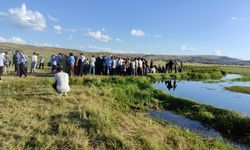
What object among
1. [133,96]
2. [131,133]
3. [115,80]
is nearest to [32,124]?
[131,133]

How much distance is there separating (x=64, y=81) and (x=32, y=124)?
4.38 metres

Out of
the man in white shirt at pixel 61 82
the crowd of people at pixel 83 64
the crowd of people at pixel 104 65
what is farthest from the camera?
the crowd of people at pixel 104 65

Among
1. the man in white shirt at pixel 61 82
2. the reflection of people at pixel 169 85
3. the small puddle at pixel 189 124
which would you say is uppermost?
the man in white shirt at pixel 61 82

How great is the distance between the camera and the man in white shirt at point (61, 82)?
1573 cm

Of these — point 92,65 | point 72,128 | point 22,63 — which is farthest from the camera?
point 92,65

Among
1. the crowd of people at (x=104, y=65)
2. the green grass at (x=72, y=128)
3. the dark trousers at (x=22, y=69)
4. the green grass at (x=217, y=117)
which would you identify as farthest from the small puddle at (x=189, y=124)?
the dark trousers at (x=22, y=69)

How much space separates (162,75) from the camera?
124 ft

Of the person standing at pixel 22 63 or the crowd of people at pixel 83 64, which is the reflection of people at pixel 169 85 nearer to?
the crowd of people at pixel 83 64

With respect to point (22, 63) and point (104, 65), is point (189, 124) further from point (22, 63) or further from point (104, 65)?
point (104, 65)

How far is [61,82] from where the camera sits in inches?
626

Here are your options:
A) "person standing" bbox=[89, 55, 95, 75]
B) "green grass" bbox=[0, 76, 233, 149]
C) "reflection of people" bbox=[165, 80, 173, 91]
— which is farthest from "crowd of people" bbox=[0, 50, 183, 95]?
"green grass" bbox=[0, 76, 233, 149]

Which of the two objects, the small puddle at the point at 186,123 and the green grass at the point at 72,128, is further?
the small puddle at the point at 186,123

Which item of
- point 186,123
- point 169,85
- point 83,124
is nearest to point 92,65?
point 169,85

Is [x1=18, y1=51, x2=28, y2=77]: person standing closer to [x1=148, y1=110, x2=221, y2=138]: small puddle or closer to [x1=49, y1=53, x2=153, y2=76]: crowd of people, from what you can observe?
[x1=49, y1=53, x2=153, y2=76]: crowd of people
